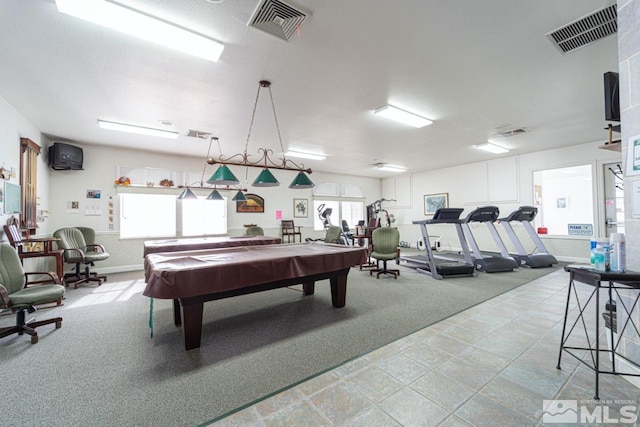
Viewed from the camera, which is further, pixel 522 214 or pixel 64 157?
pixel 522 214

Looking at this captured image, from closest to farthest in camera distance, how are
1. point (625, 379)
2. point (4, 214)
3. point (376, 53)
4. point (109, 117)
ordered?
point (625, 379) → point (376, 53) → point (4, 214) → point (109, 117)

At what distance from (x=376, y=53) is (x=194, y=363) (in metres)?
3.54

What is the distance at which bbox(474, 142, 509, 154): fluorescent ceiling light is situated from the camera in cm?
646

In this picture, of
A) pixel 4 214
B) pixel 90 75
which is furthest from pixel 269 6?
pixel 4 214

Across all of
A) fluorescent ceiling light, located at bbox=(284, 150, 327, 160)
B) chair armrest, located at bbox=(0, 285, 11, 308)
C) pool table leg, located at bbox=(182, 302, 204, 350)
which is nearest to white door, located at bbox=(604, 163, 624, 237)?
fluorescent ceiling light, located at bbox=(284, 150, 327, 160)

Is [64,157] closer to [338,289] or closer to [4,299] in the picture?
[4,299]

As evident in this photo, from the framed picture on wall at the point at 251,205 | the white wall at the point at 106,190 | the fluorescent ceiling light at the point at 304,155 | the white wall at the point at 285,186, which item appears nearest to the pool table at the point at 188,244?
the white wall at the point at 285,186

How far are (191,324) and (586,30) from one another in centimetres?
470

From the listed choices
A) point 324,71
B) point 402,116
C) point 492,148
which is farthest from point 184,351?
point 492,148

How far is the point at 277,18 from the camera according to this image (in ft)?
7.54

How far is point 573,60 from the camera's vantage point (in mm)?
2992

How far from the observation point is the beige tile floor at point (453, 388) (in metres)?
1.63

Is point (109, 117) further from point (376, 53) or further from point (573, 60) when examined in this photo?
point (573, 60)

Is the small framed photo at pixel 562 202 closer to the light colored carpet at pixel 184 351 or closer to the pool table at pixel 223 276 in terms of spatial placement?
the light colored carpet at pixel 184 351
